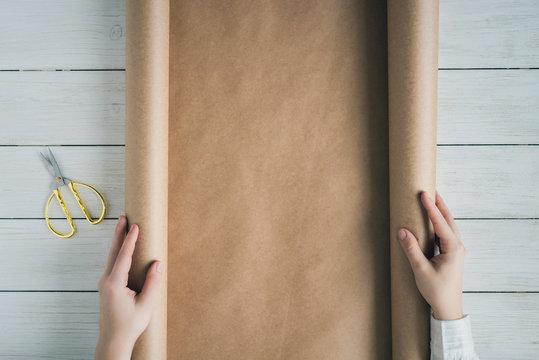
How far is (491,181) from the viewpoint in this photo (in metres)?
0.65

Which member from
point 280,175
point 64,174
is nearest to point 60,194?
point 64,174

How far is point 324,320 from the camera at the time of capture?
59 cm

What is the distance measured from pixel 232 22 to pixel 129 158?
0.31m

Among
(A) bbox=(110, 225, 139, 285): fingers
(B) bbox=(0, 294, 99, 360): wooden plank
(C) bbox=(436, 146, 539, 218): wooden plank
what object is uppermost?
(C) bbox=(436, 146, 539, 218): wooden plank

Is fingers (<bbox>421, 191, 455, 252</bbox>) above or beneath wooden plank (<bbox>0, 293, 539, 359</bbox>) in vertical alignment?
above

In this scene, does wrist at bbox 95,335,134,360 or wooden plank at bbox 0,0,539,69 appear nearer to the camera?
wrist at bbox 95,335,134,360

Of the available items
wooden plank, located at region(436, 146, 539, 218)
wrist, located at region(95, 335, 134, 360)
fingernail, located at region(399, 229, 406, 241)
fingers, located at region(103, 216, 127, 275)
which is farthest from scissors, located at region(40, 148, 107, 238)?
wooden plank, located at region(436, 146, 539, 218)

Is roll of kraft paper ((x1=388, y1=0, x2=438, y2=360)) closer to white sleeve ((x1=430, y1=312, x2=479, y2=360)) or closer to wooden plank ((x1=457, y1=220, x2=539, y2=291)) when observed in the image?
white sleeve ((x1=430, y1=312, x2=479, y2=360))

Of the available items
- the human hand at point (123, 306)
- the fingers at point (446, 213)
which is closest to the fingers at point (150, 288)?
the human hand at point (123, 306)

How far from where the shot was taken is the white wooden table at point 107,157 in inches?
25.4

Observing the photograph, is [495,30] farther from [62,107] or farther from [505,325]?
[62,107]

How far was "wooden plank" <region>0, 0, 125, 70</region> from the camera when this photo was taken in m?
0.65

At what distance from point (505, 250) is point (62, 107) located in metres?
0.93

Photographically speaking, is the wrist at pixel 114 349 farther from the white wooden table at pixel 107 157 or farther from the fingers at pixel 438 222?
the fingers at pixel 438 222
